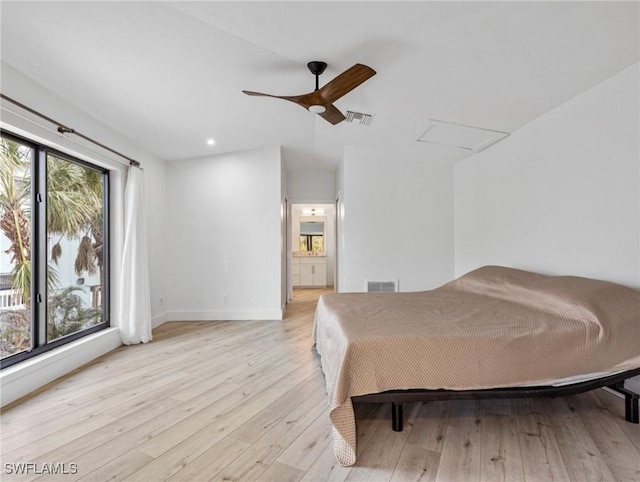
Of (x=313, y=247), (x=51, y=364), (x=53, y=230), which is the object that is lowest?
(x=51, y=364)

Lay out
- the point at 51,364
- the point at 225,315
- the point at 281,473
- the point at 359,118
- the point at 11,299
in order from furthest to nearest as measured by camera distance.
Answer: the point at 225,315 → the point at 359,118 → the point at 51,364 → the point at 11,299 → the point at 281,473

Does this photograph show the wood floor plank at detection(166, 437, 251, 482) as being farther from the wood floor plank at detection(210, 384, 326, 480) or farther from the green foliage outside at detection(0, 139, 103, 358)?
the green foliage outside at detection(0, 139, 103, 358)

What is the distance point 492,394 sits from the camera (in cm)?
188

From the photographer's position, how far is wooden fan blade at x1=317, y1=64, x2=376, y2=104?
213cm

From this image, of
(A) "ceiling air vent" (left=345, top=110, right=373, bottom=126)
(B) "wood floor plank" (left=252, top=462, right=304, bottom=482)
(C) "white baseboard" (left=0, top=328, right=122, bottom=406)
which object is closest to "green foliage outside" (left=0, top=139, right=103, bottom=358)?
(C) "white baseboard" (left=0, top=328, right=122, bottom=406)

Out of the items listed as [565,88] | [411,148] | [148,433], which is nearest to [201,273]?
[148,433]

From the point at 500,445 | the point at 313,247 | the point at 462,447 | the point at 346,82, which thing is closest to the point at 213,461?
the point at 462,447

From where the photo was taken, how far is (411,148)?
14.3ft

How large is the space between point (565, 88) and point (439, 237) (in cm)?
240

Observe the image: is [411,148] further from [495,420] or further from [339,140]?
[495,420]

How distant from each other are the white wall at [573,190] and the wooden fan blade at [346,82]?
177 centimetres
